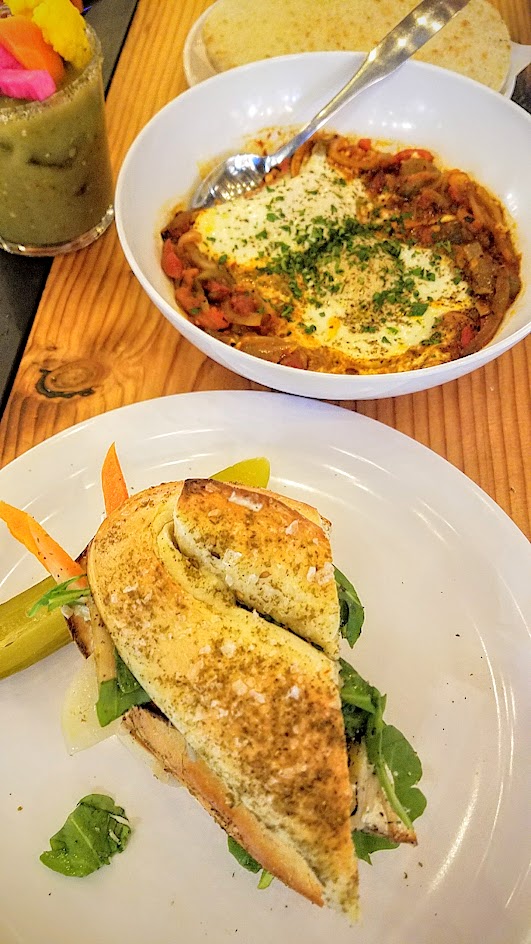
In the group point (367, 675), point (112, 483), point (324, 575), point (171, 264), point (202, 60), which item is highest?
point (202, 60)

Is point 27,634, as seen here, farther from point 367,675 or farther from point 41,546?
point 367,675

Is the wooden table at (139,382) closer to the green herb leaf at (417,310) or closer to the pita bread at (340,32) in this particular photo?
the green herb leaf at (417,310)

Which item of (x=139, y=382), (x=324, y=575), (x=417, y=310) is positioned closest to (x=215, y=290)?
(x=139, y=382)

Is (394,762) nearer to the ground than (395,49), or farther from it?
nearer to the ground

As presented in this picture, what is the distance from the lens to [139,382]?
2.52 m

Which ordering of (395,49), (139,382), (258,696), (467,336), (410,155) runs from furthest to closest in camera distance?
(410,155) < (395,49) < (139,382) < (467,336) < (258,696)

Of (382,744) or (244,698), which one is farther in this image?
(382,744)

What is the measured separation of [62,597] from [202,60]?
110 inches

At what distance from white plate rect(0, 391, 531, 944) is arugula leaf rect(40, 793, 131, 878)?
36 mm

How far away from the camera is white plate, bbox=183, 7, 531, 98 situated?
3.19 meters

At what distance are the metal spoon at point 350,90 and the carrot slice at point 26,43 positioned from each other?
706mm

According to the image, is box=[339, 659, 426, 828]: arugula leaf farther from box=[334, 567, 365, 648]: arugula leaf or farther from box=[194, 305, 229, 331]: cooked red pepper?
box=[194, 305, 229, 331]: cooked red pepper

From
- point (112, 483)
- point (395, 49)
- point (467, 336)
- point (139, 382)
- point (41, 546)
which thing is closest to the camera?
point (41, 546)

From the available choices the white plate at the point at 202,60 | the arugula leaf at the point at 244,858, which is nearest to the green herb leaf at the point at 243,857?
the arugula leaf at the point at 244,858
